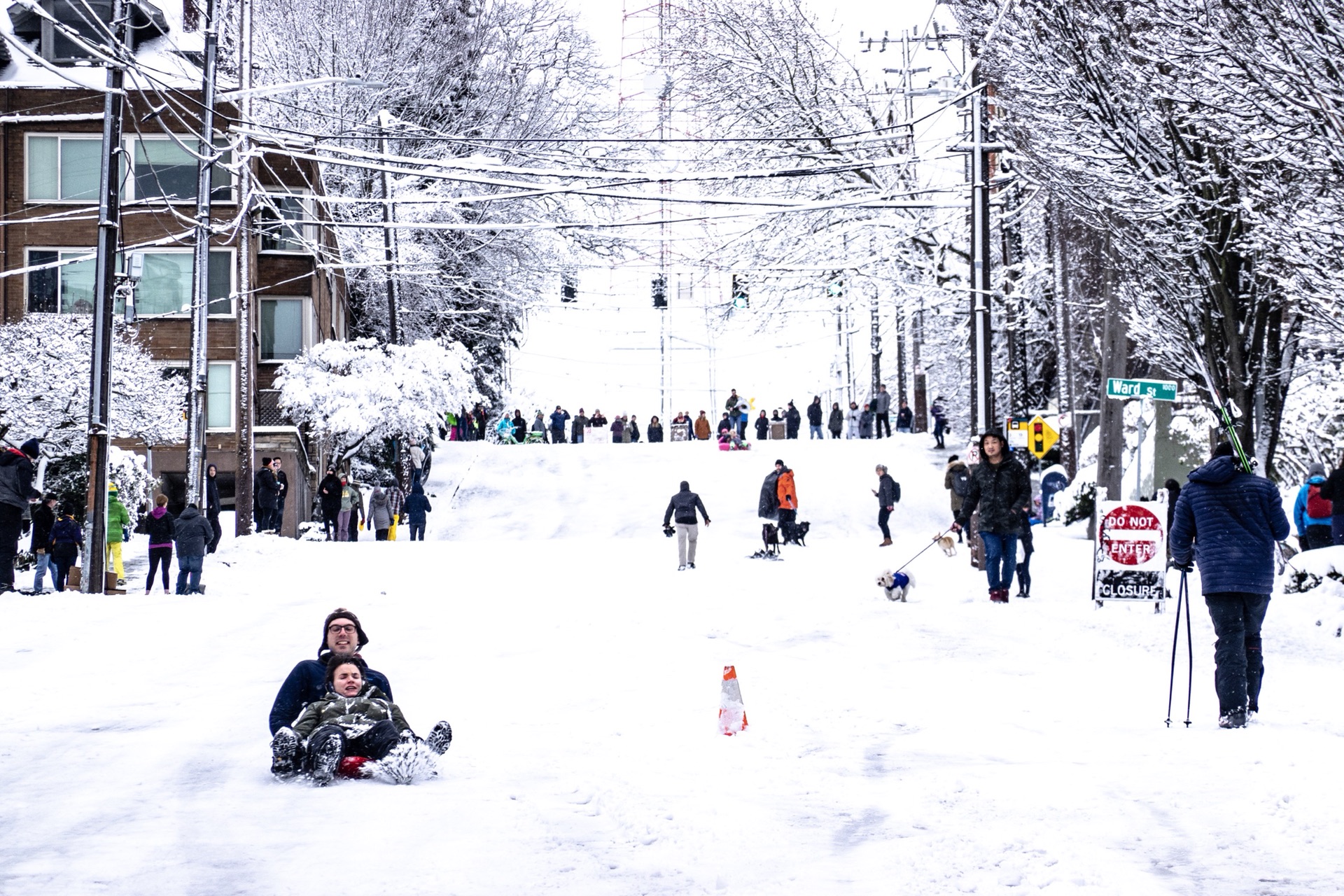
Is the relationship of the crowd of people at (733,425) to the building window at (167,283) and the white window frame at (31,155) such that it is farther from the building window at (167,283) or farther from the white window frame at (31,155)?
the white window frame at (31,155)

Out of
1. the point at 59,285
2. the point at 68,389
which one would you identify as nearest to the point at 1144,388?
the point at 68,389

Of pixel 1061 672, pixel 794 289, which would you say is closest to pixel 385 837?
pixel 1061 672

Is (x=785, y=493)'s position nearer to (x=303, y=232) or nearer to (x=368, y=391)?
(x=368, y=391)

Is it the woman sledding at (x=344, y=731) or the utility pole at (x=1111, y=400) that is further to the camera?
the utility pole at (x=1111, y=400)

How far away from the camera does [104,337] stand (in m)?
22.7

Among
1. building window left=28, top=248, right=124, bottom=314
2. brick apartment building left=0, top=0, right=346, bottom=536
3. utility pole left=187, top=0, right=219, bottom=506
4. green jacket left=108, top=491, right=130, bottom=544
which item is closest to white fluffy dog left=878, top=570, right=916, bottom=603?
green jacket left=108, top=491, right=130, bottom=544

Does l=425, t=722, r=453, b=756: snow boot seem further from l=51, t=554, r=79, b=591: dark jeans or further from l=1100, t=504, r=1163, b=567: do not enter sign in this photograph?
l=51, t=554, r=79, b=591: dark jeans

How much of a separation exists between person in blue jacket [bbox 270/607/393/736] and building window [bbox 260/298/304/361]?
1511 inches

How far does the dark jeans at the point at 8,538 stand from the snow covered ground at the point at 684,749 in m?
0.71

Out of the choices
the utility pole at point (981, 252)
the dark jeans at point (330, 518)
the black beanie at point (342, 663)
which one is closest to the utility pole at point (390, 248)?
the dark jeans at point (330, 518)

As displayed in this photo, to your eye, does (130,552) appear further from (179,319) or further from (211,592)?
(179,319)

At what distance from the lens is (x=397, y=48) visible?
5059 cm

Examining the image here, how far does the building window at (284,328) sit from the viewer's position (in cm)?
4709

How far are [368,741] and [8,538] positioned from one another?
39.5 feet
